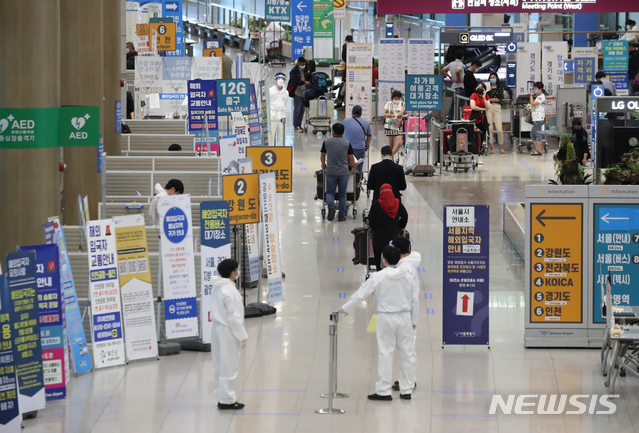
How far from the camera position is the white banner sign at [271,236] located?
12961mm

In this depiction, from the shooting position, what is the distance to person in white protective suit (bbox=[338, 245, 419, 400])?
955 cm

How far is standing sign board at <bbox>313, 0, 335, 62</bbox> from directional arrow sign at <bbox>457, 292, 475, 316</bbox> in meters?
23.5

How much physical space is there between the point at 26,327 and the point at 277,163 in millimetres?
5798

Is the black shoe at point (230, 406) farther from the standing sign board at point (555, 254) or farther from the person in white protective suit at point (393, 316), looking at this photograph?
the standing sign board at point (555, 254)

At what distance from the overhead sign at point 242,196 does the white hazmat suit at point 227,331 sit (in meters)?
3.17

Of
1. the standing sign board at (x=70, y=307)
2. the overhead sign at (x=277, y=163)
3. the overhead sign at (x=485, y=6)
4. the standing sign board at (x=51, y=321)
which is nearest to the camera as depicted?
the standing sign board at (x=51, y=321)

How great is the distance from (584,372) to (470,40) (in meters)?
21.1

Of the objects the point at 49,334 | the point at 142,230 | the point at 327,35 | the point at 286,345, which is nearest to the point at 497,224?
the point at 286,345

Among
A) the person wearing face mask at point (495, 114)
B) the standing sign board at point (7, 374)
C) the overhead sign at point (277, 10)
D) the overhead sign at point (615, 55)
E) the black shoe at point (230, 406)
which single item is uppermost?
the overhead sign at point (277, 10)

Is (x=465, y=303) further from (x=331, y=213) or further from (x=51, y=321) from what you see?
(x=331, y=213)

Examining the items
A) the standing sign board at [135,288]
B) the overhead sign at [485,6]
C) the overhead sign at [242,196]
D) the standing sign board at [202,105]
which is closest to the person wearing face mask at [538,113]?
the overhead sign at [485,6]

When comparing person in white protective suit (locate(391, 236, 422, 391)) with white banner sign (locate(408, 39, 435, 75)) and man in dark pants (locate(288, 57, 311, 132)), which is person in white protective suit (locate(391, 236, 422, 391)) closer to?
white banner sign (locate(408, 39, 435, 75))

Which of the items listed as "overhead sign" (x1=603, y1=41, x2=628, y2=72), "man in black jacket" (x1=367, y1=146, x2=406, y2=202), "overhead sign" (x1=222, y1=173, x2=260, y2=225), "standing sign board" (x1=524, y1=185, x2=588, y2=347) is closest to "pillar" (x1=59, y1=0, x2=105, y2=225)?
"overhead sign" (x1=222, y1=173, x2=260, y2=225)

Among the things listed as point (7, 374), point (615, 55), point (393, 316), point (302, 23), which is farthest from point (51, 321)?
point (615, 55)
